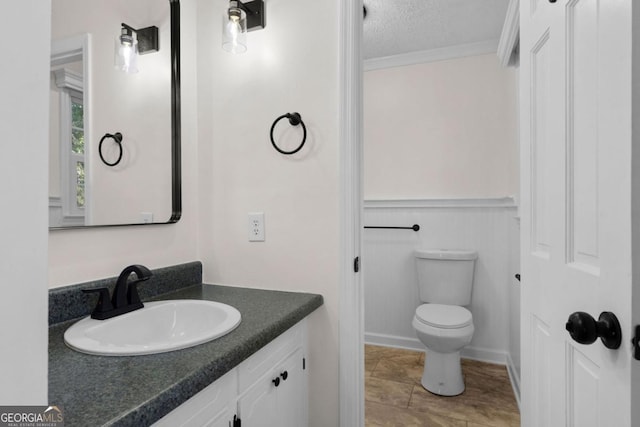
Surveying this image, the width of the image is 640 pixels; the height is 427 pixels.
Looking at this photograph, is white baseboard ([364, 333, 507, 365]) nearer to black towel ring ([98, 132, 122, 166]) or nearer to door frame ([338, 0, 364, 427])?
door frame ([338, 0, 364, 427])

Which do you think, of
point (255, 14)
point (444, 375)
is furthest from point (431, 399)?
point (255, 14)

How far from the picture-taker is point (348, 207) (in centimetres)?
130

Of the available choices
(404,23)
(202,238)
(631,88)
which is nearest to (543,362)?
(631,88)

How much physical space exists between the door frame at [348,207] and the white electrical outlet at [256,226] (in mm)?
341

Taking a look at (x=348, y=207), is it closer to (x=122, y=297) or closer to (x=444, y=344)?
(x=122, y=297)

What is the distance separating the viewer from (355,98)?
4.34ft

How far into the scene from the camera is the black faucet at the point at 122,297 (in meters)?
1.02

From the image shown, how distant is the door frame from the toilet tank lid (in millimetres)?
1434

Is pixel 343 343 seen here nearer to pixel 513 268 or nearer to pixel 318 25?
pixel 318 25

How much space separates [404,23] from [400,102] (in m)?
0.63

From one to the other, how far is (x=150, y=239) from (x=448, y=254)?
2.01 meters

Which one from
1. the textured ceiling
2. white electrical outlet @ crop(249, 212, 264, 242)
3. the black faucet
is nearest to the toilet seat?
white electrical outlet @ crop(249, 212, 264, 242)

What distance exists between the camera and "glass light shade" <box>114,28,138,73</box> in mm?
1204

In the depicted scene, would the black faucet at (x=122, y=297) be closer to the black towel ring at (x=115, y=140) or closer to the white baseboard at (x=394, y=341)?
the black towel ring at (x=115, y=140)
